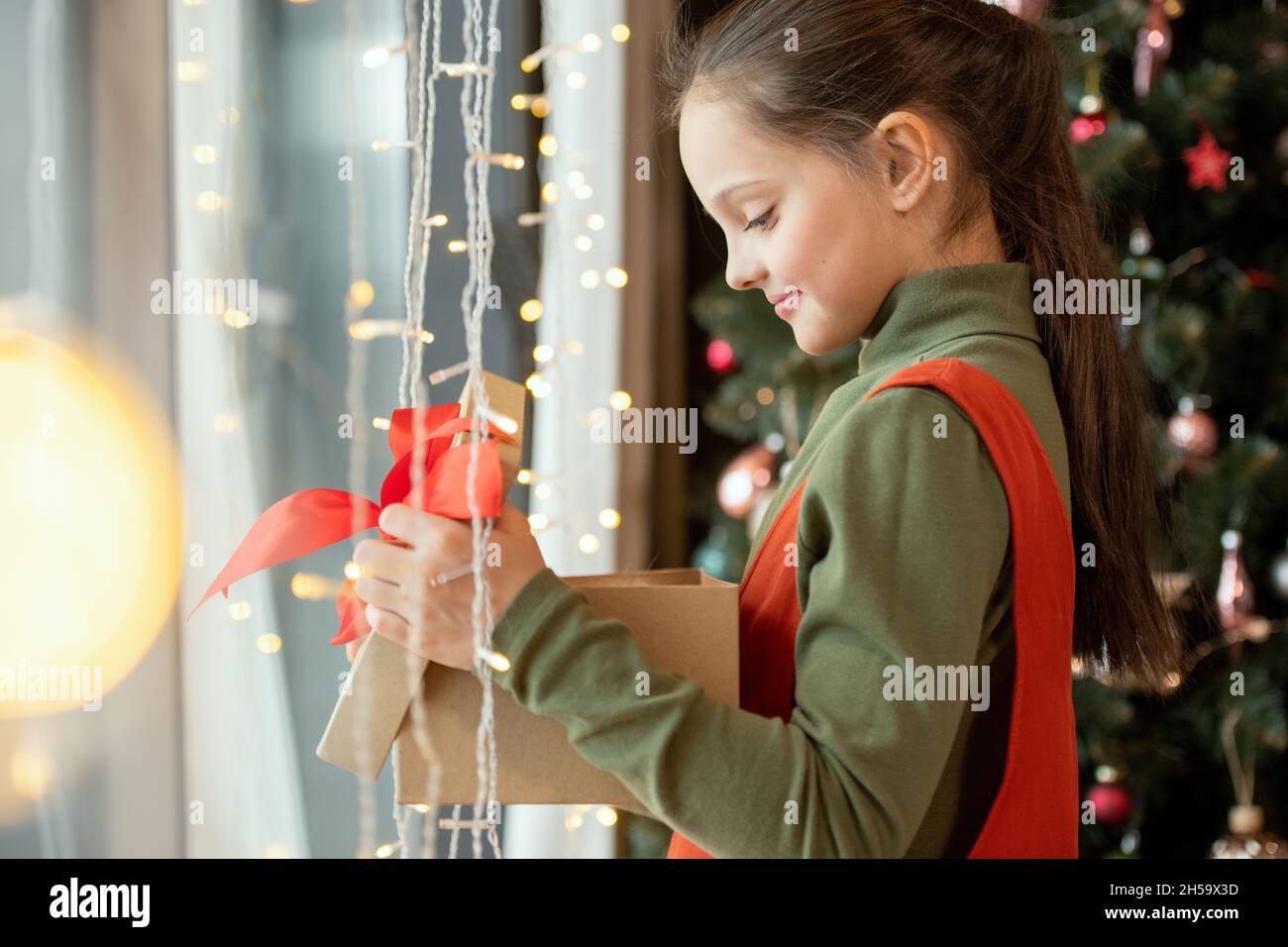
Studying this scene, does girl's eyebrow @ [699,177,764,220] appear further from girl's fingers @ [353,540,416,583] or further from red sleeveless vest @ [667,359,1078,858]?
girl's fingers @ [353,540,416,583]

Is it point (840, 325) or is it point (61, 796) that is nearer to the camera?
point (840, 325)

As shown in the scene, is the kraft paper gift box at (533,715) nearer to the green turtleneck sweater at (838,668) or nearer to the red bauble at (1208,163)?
the green turtleneck sweater at (838,668)

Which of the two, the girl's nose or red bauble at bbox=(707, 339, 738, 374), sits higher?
red bauble at bbox=(707, 339, 738, 374)

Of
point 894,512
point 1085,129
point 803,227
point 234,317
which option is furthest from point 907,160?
point 1085,129

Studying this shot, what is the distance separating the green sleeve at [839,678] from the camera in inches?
23.3

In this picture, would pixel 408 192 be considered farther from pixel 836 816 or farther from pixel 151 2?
pixel 836 816

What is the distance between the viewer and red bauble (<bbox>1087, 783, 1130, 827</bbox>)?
153cm

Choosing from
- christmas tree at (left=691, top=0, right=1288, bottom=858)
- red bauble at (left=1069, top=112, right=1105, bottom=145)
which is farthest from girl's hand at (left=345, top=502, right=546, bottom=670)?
red bauble at (left=1069, top=112, right=1105, bottom=145)

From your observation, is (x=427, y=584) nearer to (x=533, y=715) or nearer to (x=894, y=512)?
(x=533, y=715)

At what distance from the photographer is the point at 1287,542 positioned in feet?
5.24

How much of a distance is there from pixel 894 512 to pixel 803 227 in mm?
207

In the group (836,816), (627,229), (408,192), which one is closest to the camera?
(836,816)
